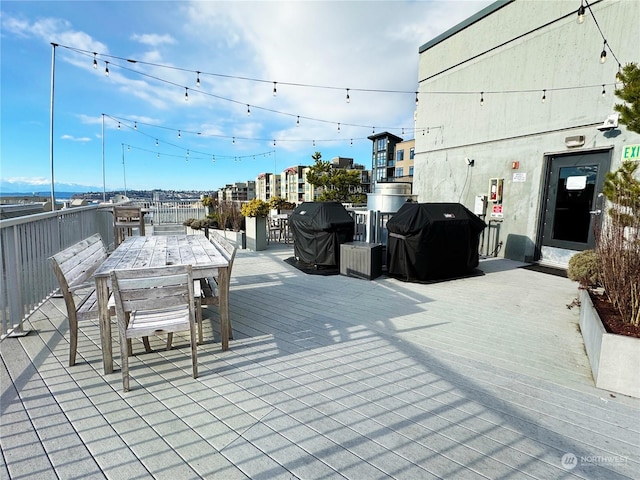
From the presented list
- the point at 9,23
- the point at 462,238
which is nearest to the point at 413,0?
the point at 462,238

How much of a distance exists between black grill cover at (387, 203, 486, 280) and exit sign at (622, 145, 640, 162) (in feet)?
8.26

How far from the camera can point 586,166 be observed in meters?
5.86

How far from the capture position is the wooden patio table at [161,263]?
2311 millimetres

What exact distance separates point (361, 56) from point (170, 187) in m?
27.9

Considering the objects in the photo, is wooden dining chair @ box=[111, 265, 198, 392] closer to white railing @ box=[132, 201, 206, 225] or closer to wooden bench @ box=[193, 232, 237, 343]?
wooden bench @ box=[193, 232, 237, 343]

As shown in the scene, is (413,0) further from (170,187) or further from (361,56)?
(170,187)

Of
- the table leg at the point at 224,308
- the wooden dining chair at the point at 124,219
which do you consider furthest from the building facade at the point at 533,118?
the wooden dining chair at the point at 124,219

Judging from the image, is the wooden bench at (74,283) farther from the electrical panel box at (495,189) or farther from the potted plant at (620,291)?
the electrical panel box at (495,189)

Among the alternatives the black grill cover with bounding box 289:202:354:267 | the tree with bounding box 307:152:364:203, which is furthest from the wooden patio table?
the tree with bounding box 307:152:364:203

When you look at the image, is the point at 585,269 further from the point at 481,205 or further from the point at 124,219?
the point at 124,219

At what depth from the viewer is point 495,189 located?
24.5 ft

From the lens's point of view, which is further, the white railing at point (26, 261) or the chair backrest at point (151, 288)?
the white railing at point (26, 261)

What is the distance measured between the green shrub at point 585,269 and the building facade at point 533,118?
79.9 inches

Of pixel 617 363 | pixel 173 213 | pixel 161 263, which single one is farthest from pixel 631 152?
pixel 173 213
